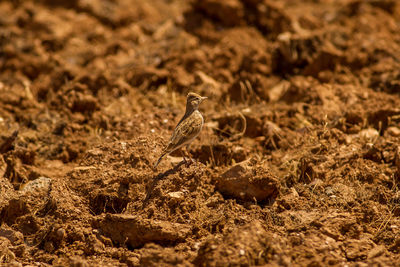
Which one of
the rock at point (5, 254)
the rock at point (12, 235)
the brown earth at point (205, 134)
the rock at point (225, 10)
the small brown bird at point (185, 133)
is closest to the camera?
the rock at point (5, 254)

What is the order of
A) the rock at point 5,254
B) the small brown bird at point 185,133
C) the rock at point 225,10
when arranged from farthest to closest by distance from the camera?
the rock at point 225,10, the small brown bird at point 185,133, the rock at point 5,254

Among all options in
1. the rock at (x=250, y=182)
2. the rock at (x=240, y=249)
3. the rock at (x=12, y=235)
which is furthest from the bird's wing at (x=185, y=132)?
the rock at (x=12, y=235)

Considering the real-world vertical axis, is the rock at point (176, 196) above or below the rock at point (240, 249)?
below

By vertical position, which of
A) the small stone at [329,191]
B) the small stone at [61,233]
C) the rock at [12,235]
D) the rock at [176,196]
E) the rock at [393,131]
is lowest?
the rock at [12,235]

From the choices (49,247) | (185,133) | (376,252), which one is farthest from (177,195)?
(376,252)

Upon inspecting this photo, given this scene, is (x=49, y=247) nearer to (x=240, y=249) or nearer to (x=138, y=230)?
(x=138, y=230)

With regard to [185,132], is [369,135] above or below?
below

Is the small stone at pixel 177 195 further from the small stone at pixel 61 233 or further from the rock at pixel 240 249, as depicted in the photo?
the small stone at pixel 61 233
